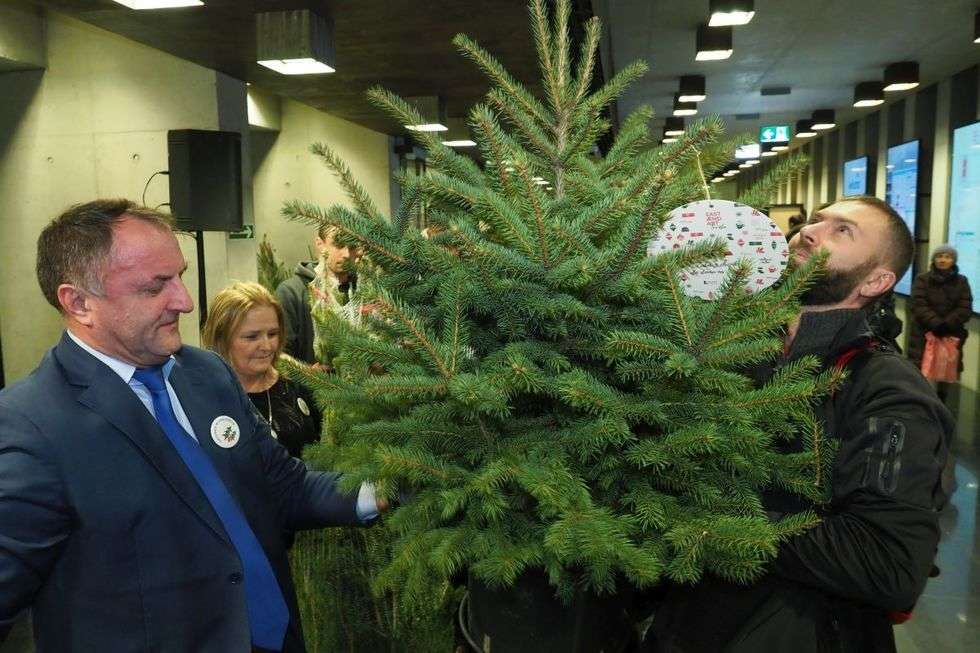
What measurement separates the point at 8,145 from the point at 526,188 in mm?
7491

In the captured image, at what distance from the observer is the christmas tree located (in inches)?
42.3

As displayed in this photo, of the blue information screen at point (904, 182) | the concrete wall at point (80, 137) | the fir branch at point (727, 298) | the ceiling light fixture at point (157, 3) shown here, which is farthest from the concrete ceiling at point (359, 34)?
the blue information screen at point (904, 182)

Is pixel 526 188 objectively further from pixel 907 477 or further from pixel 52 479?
pixel 52 479

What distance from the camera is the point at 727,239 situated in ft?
4.14

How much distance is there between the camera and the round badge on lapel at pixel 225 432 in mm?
1585

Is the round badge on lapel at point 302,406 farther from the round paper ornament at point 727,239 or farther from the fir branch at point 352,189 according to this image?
the round paper ornament at point 727,239

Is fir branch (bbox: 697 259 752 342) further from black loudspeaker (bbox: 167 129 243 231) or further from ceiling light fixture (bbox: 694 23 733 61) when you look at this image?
ceiling light fixture (bbox: 694 23 733 61)

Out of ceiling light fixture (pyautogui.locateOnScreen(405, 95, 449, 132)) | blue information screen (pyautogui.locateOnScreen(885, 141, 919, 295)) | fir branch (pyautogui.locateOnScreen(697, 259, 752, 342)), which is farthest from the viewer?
blue information screen (pyautogui.locateOnScreen(885, 141, 919, 295))

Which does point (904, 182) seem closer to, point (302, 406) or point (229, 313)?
point (302, 406)

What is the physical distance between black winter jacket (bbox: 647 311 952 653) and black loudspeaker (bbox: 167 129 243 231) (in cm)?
480

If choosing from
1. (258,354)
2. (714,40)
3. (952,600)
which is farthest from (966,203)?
(258,354)

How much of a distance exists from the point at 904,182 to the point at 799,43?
393 cm

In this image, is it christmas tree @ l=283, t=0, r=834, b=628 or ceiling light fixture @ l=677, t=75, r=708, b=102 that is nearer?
christmas tree @ l=283, t=0, r=834, b=628

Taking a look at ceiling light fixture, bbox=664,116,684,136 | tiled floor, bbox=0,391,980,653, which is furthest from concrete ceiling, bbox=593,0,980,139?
tiled floor, bbox=0,391,980,653
